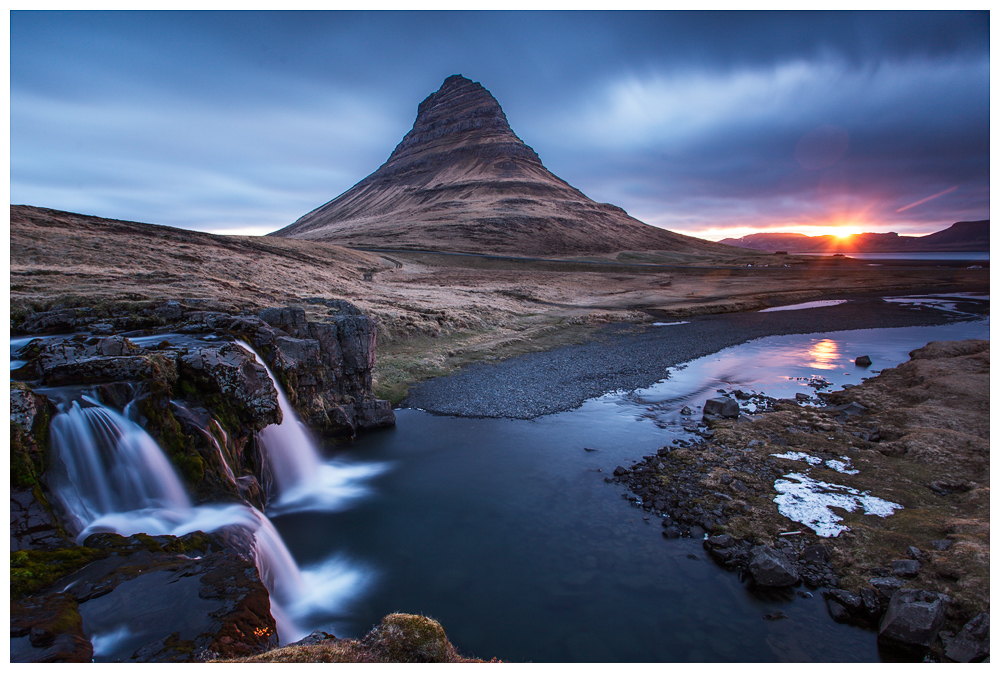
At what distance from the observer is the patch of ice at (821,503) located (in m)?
→ 12.3

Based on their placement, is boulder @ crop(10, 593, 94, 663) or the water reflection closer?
boulder @ crop(10, 593, 94, 663)

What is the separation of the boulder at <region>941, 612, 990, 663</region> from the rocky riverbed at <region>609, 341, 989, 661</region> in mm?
18

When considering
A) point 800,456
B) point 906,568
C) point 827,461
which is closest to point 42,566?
point 906,568

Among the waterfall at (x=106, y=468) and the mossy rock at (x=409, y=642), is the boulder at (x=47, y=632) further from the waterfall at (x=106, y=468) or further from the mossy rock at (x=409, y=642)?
the mossy rock at (x=409, y=642)

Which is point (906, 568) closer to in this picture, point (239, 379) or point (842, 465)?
point (842, 465)

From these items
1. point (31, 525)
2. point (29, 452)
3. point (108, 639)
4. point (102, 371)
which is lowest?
point (108, 639)

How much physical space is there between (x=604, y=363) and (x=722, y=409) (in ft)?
37.0

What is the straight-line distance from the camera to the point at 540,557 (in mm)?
12172

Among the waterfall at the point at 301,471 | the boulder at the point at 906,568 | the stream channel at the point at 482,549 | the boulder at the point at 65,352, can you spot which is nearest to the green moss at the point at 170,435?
the stream channel at the point at 482,549

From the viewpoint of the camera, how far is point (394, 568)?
1211 centimetres

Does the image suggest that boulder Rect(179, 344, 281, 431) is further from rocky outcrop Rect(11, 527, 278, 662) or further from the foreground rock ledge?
the foreground rock ledge

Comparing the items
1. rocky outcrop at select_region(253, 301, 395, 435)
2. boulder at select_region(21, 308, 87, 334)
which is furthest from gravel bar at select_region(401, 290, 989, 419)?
boulder at select_region(21, 308, 87, 334)

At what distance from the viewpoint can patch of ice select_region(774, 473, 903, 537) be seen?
1227 cm

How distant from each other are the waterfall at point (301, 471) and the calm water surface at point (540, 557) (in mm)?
605
